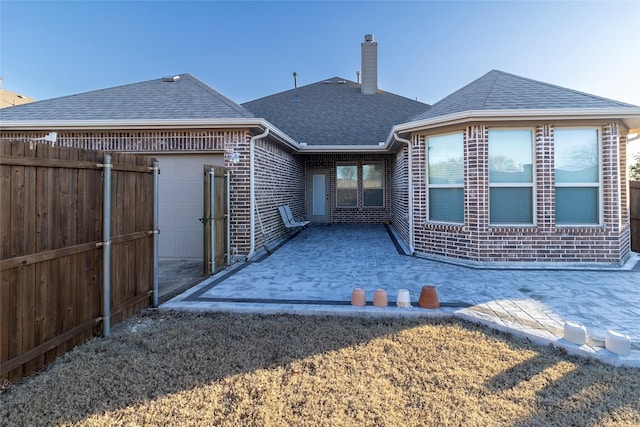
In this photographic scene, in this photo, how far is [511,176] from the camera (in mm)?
5988

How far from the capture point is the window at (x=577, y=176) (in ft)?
19.2

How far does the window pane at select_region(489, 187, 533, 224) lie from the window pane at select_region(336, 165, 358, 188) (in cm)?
750

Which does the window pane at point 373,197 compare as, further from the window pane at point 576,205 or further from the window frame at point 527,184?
the window pane at point 576,205

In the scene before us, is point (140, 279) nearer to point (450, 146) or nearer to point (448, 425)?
point (448, 425)

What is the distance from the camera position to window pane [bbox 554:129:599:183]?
5863 millimetres

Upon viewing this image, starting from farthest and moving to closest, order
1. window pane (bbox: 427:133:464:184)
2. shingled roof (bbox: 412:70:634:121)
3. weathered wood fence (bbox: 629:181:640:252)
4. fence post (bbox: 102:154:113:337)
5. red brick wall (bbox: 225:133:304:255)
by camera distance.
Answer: weathered wood fence (bbox: 629:181:640:252) → red brick wall (bbox: 225:133:304:255) → window pane (bbox: 427:133:464:184) → shingled roof (bbox: 412:70:634:121) → fence post (bbox: 102:154:113:337)

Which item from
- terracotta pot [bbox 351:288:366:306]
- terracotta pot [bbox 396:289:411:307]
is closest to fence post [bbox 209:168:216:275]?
terracotta pot [bbox 351:288:366:306]

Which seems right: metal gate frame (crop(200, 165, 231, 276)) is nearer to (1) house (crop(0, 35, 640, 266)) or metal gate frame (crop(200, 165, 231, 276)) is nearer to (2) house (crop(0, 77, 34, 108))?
(1) house (crop(0, 35, 640, 266))

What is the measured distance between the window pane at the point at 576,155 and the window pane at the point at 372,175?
24.5 ft

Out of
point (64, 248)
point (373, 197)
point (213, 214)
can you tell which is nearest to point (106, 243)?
point (64, 248)

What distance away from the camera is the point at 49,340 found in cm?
264

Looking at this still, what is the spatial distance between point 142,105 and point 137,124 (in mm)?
1098

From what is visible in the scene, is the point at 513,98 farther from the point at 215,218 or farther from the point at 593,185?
the point at 215,218

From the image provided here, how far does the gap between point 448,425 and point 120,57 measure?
14.0 m
